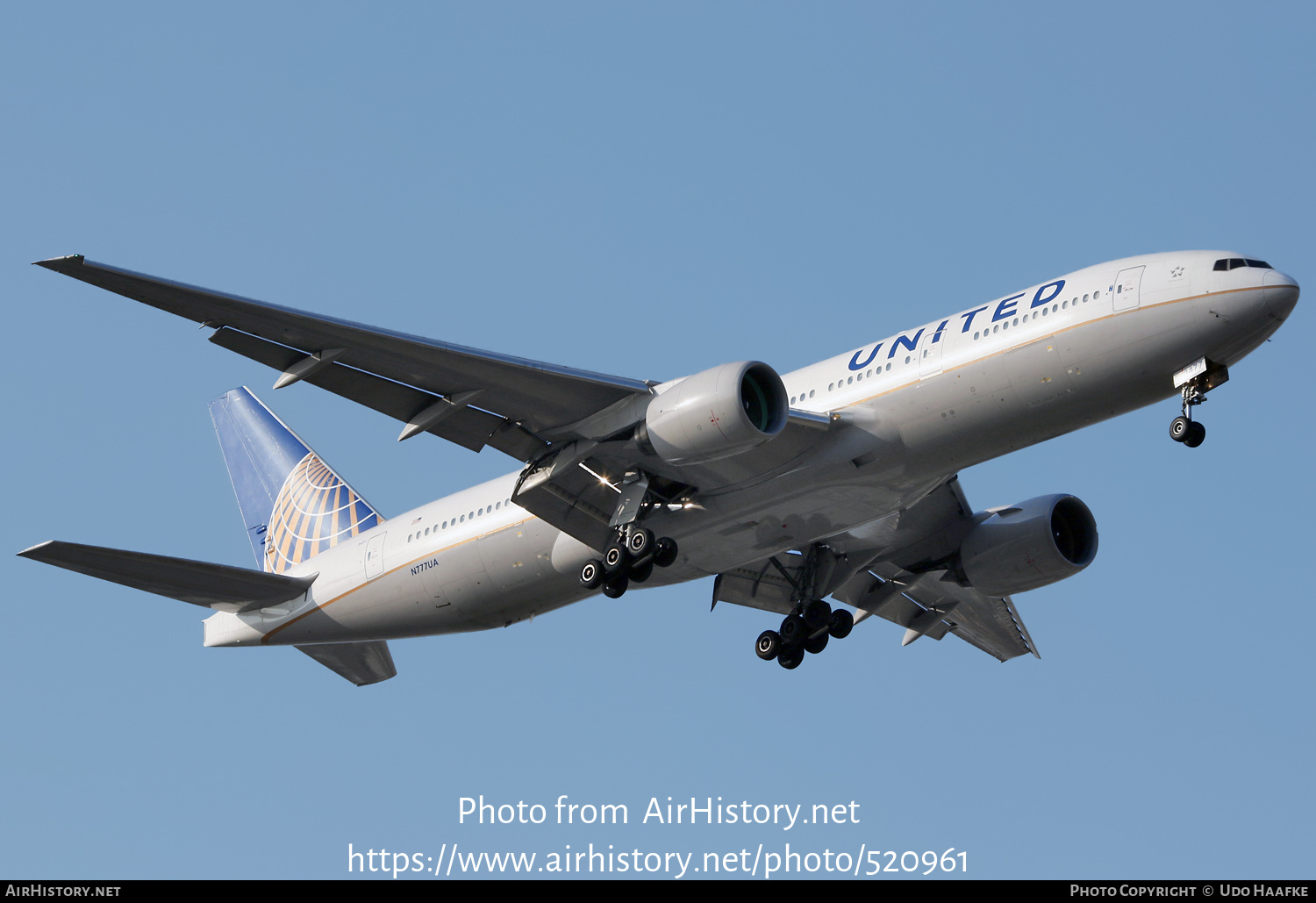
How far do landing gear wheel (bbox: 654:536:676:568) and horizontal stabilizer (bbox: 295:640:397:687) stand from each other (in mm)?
8475

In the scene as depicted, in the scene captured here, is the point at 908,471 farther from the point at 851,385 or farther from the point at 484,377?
the point at 484,377

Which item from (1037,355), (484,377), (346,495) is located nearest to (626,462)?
(484,377)

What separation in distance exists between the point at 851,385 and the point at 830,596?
7.09m

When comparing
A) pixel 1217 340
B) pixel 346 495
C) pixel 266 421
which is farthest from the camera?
pixel 266 421

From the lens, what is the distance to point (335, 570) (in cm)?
2981

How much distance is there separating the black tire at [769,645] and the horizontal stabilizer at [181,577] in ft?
29.6

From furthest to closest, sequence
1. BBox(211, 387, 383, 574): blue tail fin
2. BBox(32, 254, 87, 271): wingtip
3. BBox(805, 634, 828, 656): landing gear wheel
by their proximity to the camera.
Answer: BBox(211, 387, 383, 574): blue tail fin < BBox(805, 634, 828, 656): landing gear wheel < BBox(32, 254, 87, 271): wingtip

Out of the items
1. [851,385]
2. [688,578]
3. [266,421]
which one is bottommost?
[688,578]

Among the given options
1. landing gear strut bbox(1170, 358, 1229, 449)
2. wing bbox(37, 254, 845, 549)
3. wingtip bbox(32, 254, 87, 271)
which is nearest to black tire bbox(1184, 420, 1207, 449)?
landing gear strut bbox(1170, 358, 1229, 449)

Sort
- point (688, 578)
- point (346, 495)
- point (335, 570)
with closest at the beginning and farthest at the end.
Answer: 1. point (688, 578)
2. point (335, 570)
3. point (346, 495)

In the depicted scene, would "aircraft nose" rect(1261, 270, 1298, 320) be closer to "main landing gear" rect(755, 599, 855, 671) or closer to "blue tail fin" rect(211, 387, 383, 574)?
"main landing gear" rect(755, 599, 855, 671)

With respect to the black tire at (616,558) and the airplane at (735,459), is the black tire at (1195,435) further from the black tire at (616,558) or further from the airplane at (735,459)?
the black tire at (616,558)

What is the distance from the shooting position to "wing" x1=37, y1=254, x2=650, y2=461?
22422 millimetres

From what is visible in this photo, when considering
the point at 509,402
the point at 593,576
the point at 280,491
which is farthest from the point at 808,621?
the point at 280,491
